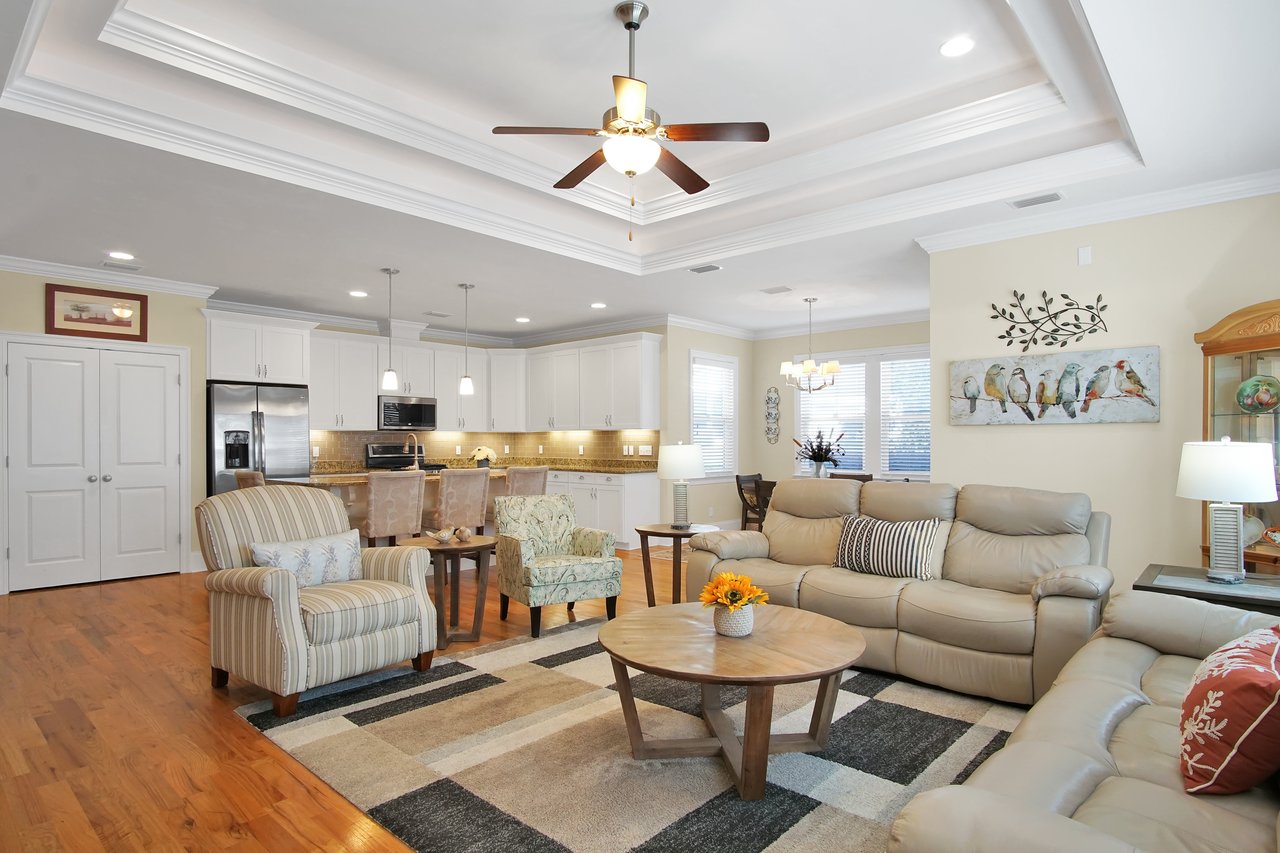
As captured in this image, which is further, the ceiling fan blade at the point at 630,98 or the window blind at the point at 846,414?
the window blind at the point at 846,414

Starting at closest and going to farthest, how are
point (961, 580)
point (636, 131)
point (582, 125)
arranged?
point (636, 131) → point (961, 580) → point (582, 125)

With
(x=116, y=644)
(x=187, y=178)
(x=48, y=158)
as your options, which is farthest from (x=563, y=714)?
(x=48, y=158)

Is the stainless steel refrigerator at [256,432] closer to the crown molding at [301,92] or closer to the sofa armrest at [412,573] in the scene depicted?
the sofa armrest at [412,573]

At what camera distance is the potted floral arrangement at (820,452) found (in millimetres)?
8309

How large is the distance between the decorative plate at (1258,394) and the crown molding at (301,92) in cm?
407

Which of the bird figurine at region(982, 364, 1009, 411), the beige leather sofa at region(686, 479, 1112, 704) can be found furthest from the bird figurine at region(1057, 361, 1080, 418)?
the beige leather sofa at region(686, 479, 1112, 704)

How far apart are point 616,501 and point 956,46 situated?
18.2 feet

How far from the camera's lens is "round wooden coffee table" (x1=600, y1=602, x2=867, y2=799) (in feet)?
7.82

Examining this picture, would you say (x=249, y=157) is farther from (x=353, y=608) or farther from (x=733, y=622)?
(x=733, y=622)

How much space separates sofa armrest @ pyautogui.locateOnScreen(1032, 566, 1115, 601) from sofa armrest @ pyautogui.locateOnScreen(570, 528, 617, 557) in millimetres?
2477

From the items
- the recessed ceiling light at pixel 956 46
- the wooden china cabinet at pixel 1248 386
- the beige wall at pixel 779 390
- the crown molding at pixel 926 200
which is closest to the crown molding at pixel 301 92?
the crown molding at pixel 926 200

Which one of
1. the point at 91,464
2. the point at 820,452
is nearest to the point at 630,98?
the point at 91,464

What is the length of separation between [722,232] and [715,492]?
13.4 feet

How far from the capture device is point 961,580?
3.78 meters
